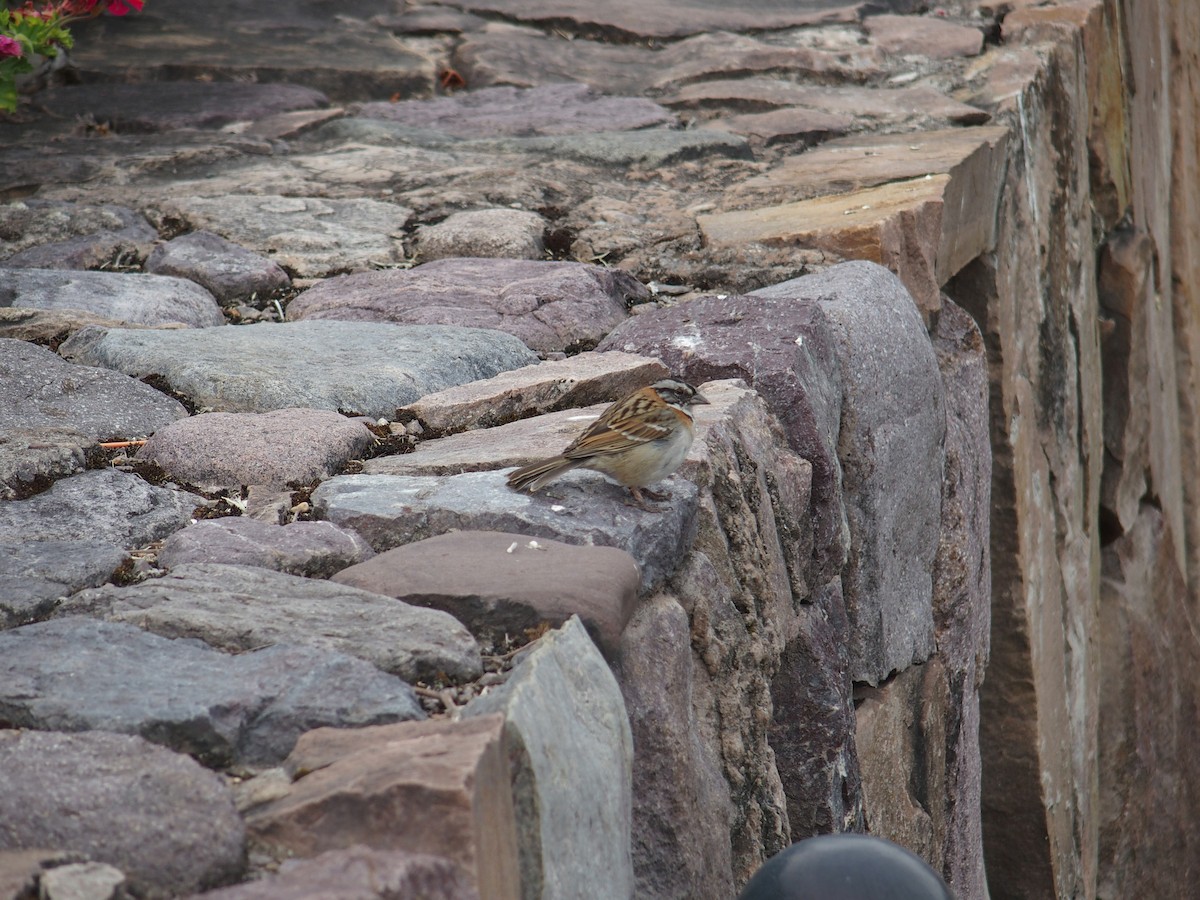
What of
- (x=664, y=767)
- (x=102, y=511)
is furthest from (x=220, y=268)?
(x=664, y=767)

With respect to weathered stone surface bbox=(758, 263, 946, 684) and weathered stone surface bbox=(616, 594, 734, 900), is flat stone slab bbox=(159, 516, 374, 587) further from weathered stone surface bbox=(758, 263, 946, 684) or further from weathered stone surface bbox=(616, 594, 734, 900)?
weathered stone surface bbox=(758, 263, 946, 684)

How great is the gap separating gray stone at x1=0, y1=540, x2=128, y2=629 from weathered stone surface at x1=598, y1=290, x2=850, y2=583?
5.32 ft

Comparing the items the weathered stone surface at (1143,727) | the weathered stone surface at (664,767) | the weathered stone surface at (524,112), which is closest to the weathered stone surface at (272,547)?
the weathered stone surface at (664,767)

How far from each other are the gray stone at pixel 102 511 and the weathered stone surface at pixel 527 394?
0.71m

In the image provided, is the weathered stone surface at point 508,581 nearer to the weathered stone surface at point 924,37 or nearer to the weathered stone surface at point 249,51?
the weathered stone surface at point 249,51

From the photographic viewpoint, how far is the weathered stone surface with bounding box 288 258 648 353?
4.08m

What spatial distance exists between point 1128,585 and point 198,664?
712cm

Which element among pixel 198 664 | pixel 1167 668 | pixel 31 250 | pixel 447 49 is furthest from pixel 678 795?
pixel 1167 668

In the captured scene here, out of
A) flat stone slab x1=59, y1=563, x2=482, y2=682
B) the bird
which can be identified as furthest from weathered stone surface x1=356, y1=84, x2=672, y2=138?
flat stone slab x1=59, y1=563, x2=482, y2=682

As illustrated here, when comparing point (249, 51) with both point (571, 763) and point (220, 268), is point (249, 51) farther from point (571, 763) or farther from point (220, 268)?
point (571, 763)

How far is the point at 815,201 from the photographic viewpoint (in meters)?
5.02

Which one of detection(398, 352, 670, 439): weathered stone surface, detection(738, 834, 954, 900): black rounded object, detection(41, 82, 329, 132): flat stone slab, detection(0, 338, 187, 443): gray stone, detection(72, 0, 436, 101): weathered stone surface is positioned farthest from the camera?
detection(72, 0, 436, 101): weathered stone surface

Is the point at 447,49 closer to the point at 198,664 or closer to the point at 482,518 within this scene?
the point at 482,518

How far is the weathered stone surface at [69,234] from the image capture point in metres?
4.48
